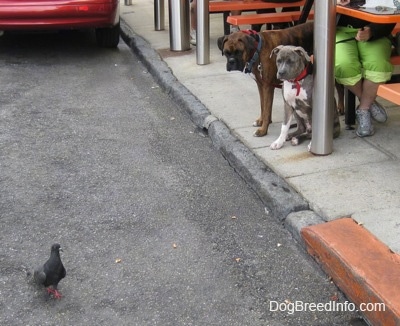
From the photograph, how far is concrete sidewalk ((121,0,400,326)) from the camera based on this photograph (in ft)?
10.5

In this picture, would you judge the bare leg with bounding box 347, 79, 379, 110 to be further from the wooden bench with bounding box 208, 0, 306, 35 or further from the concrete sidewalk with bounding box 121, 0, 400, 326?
the wooden bench with bounding box 208, 0, 306, 35

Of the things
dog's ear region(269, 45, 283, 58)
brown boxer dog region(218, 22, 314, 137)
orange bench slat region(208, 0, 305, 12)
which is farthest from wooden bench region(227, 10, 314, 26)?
dog's ear region(269, 45, 283, 58)

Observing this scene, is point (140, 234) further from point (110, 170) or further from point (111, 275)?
point (110, 170)

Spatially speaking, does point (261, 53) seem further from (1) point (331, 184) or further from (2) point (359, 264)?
(2) point (359, 264)

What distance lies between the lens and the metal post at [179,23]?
25.3 ft

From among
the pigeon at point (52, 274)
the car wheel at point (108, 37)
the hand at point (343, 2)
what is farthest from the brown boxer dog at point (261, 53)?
the car wheel at point (108, 37)

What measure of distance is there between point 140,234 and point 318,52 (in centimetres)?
166

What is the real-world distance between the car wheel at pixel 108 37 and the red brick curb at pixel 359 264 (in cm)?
554

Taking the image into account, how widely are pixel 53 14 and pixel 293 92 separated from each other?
12.8 ft

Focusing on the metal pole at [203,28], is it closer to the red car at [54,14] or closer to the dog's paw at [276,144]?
the red car at [54,14]

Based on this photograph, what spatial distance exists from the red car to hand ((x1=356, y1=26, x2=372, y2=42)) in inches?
149

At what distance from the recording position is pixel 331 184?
13.5 ft

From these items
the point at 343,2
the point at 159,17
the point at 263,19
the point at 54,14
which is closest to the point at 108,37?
the point at 159,17

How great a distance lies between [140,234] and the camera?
3916mm
